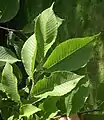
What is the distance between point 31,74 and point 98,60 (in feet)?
1.68

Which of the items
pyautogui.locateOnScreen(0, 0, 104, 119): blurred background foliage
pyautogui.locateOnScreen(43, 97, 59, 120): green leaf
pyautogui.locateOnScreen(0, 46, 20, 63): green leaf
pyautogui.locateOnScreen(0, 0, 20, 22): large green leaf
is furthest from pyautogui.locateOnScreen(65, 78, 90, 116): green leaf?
pyautogui.locateOnScreen(0, 0, 104, 119): blurred background foliage

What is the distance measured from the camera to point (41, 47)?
1.69ft

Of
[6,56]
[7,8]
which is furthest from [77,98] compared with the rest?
[7,8]

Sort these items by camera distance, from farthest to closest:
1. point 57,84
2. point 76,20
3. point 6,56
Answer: point 76,20, point 6,56, point 57,84

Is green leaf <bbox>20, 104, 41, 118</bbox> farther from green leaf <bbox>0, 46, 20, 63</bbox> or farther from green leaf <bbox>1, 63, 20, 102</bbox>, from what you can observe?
green leaf <bbox>0, 46, 20, 63</bbox>

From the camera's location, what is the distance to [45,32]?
520 mm

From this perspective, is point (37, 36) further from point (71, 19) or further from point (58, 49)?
point (71, 19)

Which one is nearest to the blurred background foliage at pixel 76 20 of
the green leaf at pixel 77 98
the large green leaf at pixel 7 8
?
the large green leaf at pixel 7 8

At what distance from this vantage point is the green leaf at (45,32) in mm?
514

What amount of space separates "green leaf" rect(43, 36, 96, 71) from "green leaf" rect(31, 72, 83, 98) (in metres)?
0.02

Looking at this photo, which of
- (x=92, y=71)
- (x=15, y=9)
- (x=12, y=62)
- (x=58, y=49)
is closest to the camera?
(x=58, y=49)

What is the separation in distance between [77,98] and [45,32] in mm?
127

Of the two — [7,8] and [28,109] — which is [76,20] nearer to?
[7,8]

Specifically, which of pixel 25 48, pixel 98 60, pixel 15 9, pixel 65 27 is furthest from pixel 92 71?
pixel 25 48
